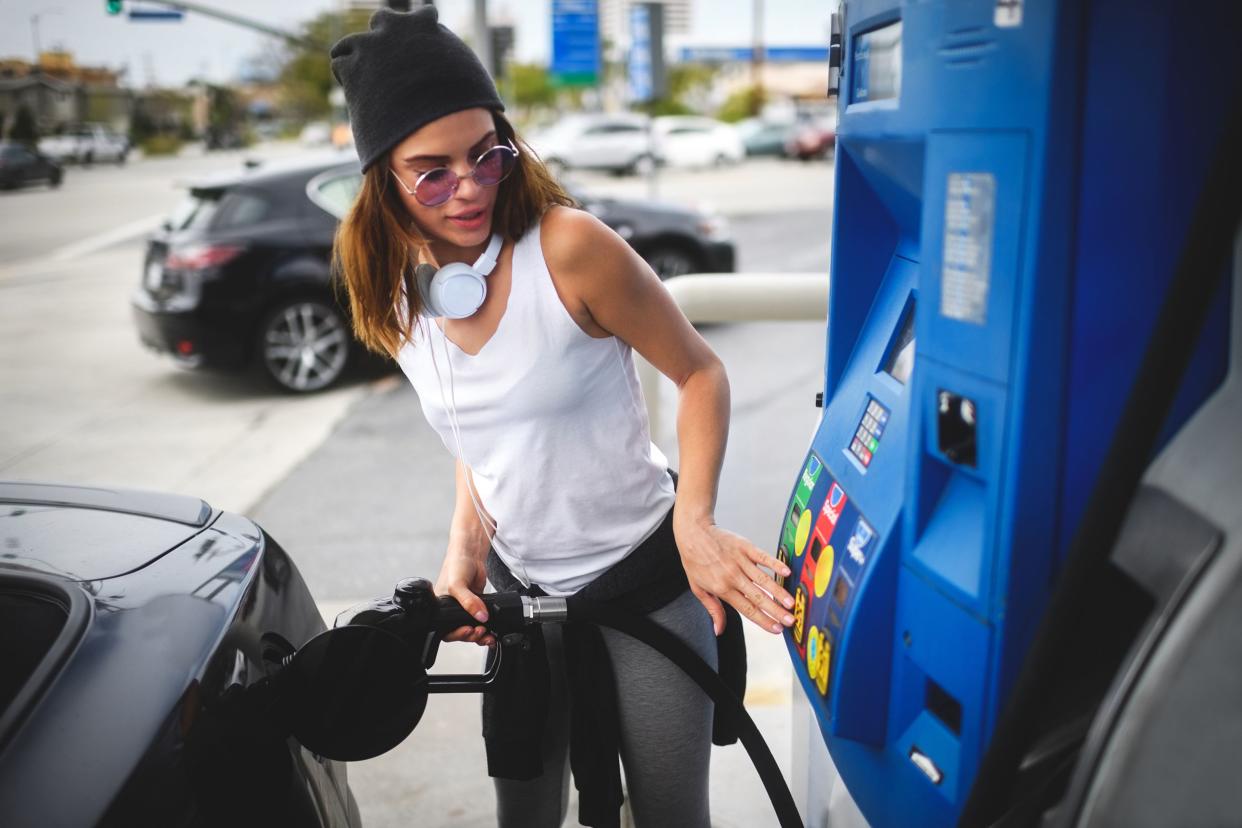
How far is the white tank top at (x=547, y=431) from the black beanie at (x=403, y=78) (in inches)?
8.3

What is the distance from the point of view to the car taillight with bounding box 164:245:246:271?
6598mm

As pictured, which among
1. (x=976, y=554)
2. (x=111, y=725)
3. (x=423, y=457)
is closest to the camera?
(x=976, y=554)

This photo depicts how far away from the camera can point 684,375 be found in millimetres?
1552

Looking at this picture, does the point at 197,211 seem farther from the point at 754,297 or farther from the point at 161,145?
the point at 161,145

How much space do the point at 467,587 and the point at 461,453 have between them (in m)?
0.20

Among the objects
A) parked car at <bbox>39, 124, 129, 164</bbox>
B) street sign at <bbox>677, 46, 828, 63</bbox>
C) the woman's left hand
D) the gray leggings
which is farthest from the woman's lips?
street sign at <bbox>677, 46, 828, 63</bbox>

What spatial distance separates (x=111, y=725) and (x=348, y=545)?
345 centimetres

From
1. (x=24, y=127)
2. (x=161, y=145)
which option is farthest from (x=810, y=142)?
(x=24, y=127)

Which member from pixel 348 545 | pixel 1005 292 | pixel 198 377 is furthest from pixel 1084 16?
pixel 198 377

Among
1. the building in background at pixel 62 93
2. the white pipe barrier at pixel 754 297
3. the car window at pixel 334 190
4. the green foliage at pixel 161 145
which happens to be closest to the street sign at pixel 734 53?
the green foliage at pixel 161 145

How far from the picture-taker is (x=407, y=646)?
4.59ft

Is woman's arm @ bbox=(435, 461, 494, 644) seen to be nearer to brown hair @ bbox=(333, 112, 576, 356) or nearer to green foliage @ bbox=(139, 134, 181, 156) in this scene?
brown hair @ bbox=(333, 112, 576, 356)

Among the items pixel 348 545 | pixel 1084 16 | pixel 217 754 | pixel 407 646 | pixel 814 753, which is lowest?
pixel 348 545

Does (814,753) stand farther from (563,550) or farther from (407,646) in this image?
(407,646)
